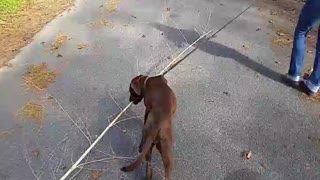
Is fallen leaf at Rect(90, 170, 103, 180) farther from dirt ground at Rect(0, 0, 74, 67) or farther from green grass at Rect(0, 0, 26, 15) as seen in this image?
green grass at Rect(0, 0, 26, 15)

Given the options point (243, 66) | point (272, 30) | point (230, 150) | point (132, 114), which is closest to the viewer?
point (230, 150)

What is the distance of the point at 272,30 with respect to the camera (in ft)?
25.0

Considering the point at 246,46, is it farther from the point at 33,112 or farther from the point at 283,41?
the point at 33,112

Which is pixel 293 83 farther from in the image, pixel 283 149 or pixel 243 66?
pixel 283 149

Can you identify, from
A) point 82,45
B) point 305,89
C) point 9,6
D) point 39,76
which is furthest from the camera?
point 9,6

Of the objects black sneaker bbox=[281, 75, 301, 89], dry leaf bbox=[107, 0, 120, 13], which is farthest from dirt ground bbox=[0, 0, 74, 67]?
black sneaker bbox=[281, 75, 301, 89]

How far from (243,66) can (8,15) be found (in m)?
4.20

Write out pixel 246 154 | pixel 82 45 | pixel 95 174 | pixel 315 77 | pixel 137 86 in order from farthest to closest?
pixel 82 45 → pixel 315 77 → pixel 246 154 → pixel 95 174 → pixel 137 86

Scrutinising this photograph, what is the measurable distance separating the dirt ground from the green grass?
0.05 m

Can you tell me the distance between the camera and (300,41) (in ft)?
18.3

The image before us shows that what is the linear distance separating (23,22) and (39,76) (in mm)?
1918

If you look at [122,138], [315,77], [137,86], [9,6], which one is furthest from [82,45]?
[315,77]

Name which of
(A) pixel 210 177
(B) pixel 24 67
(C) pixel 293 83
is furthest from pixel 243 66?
(B) pixel 24 67

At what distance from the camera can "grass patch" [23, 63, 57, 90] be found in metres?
5.75
